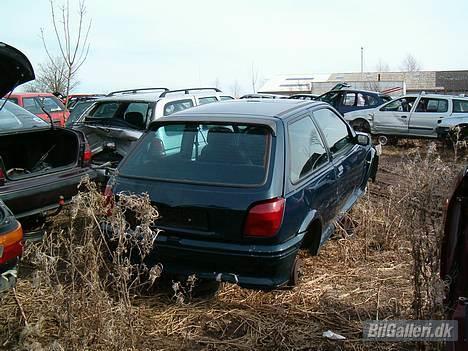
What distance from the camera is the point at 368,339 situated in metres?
3.26

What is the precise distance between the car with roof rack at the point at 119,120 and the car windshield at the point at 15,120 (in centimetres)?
98

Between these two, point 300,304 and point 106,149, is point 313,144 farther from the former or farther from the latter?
point 106,149

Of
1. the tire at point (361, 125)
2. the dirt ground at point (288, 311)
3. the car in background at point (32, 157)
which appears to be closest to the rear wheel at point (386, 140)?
the tire at point (361, 125)

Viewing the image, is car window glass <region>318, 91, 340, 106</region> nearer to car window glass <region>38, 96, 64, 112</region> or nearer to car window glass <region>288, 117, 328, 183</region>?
car window glass <region>38, 96, 64, 112</region>

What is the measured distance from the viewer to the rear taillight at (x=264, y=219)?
136 inches

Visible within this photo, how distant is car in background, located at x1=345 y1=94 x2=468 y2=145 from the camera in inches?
566

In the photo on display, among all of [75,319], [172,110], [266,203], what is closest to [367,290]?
[266,203]

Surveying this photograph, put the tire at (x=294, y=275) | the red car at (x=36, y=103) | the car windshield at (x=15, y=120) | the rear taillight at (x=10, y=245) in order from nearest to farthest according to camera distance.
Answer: the rear taillight at (x=10, y=245)
the tire at (x=294, y=275)
the car windshield at (x=15, y=120)
the red car at (x=36, y=103)

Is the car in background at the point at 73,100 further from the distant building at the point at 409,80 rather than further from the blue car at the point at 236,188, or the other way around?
the distant building at the point at 409,80

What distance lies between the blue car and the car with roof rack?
2.65 meters

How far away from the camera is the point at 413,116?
1495 cm

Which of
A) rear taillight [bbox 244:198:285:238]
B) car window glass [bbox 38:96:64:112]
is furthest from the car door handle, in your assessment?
car window glass [bbox 38:96:64:112]

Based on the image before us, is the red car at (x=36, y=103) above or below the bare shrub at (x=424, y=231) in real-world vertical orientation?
above

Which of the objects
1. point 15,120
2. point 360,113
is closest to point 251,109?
point 15,120
